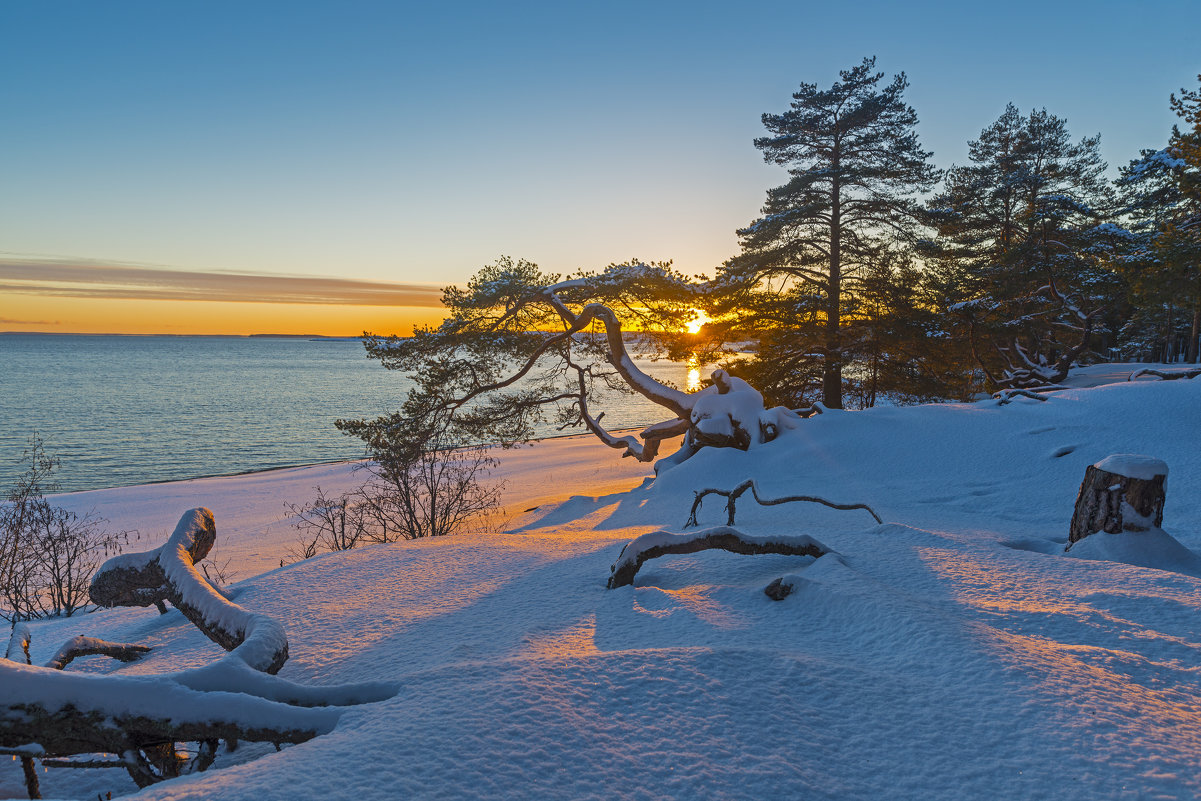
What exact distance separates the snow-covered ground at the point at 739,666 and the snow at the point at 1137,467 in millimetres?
557

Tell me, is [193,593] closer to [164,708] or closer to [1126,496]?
[164,708]

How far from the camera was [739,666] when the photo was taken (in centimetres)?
225

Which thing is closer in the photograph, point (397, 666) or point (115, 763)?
point (115, 763)

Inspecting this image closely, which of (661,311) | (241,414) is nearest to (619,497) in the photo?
(661,311)

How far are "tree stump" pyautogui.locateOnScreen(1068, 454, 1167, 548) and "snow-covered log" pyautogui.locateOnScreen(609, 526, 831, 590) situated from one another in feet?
9.20

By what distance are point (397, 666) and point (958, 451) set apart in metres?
8.29

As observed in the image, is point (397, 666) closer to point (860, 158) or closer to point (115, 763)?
point (115, 763)

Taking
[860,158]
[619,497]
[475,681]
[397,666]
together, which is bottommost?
[619,497]

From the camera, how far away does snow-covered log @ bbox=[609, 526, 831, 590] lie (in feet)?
12.1

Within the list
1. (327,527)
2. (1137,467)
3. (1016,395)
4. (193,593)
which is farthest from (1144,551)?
(327,527)

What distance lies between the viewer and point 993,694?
6.79 feet

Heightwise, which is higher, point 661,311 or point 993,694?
point 661,311

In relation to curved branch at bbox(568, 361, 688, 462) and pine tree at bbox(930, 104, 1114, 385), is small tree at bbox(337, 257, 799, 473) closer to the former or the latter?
curved branch at bbox(568, 361, 688, 462)

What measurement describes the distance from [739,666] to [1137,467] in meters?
4.63
